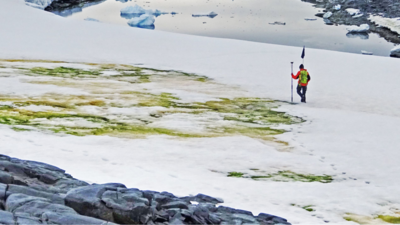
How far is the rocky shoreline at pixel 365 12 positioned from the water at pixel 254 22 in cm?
197

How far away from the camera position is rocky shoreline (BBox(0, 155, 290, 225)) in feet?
16.9

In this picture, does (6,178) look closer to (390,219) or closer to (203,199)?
(203,199)

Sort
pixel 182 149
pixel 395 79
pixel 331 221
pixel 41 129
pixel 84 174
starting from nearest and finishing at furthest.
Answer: pixel 331 221, pixel 84 174, pixel 182 149, pixel 41 129, pixel 395 79

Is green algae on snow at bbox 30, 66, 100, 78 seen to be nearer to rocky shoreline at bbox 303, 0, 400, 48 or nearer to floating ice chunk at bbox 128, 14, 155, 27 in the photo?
floating ice chunk at bbox 128, 14, 155, 27

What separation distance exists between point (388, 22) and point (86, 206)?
54.7 meters

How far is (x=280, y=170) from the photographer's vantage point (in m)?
9.73

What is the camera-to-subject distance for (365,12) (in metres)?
60.0

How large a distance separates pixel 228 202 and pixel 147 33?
2555cm

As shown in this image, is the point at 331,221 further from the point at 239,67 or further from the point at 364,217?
the point at 239,67

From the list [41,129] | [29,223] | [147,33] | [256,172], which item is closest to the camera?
[29,223]

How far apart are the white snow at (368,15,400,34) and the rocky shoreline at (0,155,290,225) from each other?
48475mm

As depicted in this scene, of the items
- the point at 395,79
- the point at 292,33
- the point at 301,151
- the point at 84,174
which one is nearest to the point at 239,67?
the point at 395,79

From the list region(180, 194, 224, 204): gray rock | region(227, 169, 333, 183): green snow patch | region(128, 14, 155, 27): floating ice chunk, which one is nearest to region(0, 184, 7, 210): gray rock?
region(180, 194, 224, 204): gray rock

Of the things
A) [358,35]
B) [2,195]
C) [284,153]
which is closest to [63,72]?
[284,153]
